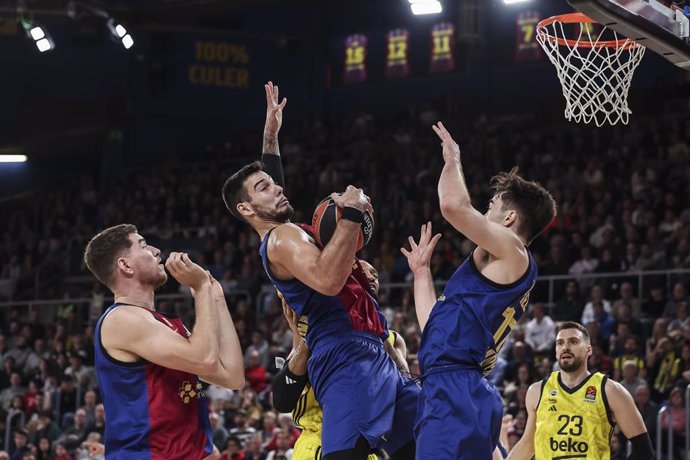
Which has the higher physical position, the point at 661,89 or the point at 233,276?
the point at 661,89

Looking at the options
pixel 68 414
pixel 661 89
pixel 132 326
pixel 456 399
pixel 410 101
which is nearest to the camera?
pixel 132 326

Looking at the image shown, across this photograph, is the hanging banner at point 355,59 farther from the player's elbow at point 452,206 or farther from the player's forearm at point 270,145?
the player's elbow at point 452,206

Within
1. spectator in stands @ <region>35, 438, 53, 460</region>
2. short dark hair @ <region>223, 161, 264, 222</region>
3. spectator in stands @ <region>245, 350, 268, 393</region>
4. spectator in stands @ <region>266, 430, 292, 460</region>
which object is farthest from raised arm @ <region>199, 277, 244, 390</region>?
spectator in stands @ <region>35, 438, 53, 460</region>

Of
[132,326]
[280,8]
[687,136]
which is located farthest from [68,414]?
[280,8]

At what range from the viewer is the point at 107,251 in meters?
5.54

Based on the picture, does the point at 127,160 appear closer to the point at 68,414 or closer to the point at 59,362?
the point at 59,362

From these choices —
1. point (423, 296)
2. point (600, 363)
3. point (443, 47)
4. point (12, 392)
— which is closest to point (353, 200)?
point (423, 296)

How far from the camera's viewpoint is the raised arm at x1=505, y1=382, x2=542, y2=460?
27.5ft

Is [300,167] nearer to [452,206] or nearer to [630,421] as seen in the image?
[630,421]

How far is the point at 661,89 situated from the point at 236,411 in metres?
10.9

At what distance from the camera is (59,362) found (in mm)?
18750

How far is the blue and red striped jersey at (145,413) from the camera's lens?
207 inches

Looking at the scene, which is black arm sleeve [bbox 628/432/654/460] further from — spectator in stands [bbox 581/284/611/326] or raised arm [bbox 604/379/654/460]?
spectator in stands [bbox 581/284/611/326]

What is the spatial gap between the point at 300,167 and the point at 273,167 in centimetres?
1669
